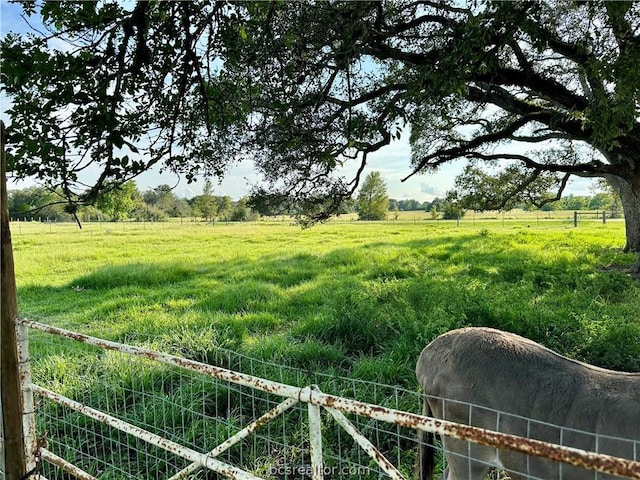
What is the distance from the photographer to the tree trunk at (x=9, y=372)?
2.68 m

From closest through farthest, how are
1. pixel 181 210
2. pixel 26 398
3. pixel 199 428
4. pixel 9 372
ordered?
pixel 9 372 → pixel 26 398 → pixel 199 428 → pixel 181 210

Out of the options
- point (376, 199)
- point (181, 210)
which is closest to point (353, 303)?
point (376, 199)

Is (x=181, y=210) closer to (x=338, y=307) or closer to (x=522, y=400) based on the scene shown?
(x=338, y=307)

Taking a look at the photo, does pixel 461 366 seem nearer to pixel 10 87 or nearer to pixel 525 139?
pixel 10 87

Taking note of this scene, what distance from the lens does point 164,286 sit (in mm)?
10656

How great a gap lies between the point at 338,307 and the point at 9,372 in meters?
4.83

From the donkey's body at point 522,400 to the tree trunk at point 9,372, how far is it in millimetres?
2542

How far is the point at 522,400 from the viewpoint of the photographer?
2.55 m

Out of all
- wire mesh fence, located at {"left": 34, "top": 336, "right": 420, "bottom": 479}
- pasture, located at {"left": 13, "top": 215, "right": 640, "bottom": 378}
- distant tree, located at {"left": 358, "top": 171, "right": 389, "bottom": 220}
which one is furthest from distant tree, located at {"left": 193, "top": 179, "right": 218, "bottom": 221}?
wire mesh fence, located at {"left": 34, "top": 336, "right": 420, "bottom": 479}

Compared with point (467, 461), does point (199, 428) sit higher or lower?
lower

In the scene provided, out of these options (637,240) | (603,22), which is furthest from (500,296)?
(637,240)

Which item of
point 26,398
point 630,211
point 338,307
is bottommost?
point 338,307

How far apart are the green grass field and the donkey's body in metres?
1.57

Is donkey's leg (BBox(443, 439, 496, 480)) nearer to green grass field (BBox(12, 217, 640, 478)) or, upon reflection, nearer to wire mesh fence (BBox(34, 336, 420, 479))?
wire mesh fence (BBox(34, 336, 420, 479))
